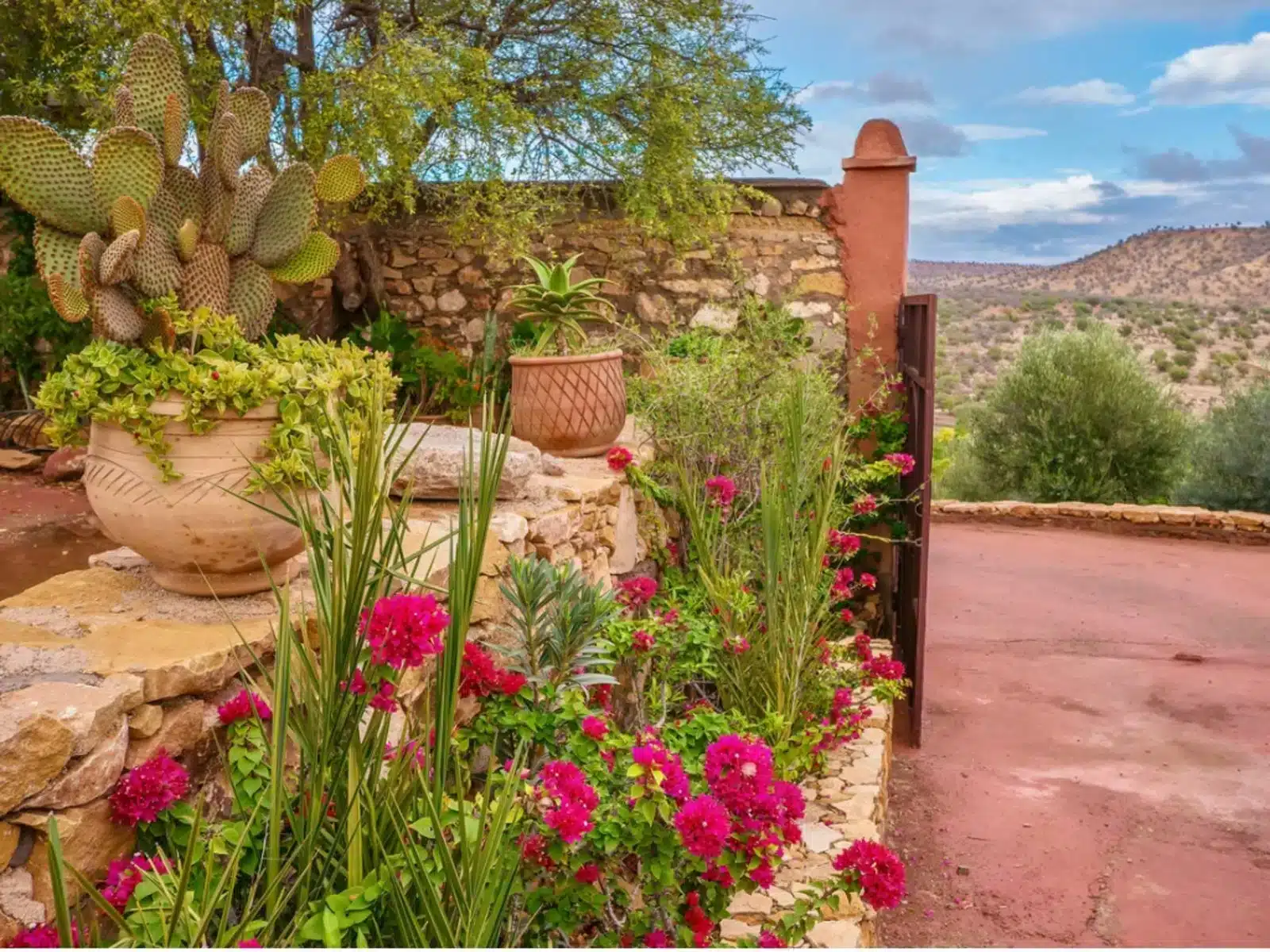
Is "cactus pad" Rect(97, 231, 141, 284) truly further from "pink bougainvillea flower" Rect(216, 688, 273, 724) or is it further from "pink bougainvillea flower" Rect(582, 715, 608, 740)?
"pink bougainvillea flower" Rect(582, 715, 608, 740)

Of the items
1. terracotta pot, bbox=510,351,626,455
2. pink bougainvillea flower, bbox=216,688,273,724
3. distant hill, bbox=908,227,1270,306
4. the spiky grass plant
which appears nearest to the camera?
the spiky grass plant

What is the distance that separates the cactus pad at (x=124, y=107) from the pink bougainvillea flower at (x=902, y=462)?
4054 mm

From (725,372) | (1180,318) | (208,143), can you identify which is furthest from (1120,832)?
(1180,318)

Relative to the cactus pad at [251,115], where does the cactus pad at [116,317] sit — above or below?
below

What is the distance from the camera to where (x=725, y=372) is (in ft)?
17.2

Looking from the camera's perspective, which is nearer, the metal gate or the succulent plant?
the succulent plant

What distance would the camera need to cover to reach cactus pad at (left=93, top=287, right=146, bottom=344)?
2.29 metres

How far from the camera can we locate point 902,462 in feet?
Result: 18.7

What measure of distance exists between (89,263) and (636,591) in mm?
1912

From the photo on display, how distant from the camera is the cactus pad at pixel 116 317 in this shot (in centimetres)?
229

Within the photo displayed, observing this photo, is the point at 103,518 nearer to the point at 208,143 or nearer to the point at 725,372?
the point at 208,143

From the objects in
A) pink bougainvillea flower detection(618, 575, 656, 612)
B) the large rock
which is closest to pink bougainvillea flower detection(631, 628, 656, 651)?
pink bougainvillea flower detection(618, 575, 656, 612)

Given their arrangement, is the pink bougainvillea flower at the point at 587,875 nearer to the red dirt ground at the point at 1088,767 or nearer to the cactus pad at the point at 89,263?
the cactus pad at the point at 89,263

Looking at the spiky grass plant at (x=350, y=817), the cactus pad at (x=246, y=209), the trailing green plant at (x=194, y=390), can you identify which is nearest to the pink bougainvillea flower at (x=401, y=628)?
the spiky grass plant at (x=350, y=817)
